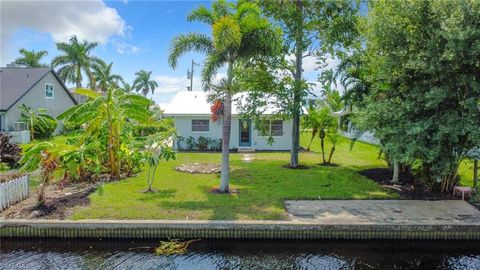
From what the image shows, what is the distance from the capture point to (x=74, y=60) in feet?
131

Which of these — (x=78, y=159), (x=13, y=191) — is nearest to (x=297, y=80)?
(x=78, y=159)

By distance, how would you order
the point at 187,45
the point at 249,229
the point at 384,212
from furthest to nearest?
the point at 187,45
the point at 384,212
the point at 249,229

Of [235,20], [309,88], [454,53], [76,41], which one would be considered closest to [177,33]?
[235,20]

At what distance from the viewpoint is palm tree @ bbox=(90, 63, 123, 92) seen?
140 feet

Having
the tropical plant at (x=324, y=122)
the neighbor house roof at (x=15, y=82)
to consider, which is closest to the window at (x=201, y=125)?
the tropical plant at (x=324, y=122)

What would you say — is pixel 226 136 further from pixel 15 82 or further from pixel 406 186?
pixel 15 82

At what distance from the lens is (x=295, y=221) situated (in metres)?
8.99

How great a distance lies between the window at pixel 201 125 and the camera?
73.5ft

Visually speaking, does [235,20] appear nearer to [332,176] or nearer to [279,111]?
[279,111]

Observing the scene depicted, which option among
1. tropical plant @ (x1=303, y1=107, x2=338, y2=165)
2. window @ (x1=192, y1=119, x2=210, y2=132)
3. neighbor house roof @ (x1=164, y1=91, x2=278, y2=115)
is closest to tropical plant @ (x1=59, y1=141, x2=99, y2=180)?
neighbor house roof @ (x1=164, y1=91, x2=278, y2=115)

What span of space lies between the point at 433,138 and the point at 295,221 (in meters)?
4.68

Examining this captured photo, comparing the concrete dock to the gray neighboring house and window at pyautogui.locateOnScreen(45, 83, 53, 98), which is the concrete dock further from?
window at pyautogui.locateOnScreen(45, 83, 53, 98)

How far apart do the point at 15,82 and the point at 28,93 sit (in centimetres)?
160

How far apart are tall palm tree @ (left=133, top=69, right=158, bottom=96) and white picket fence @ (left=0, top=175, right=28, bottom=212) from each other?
191 feet
